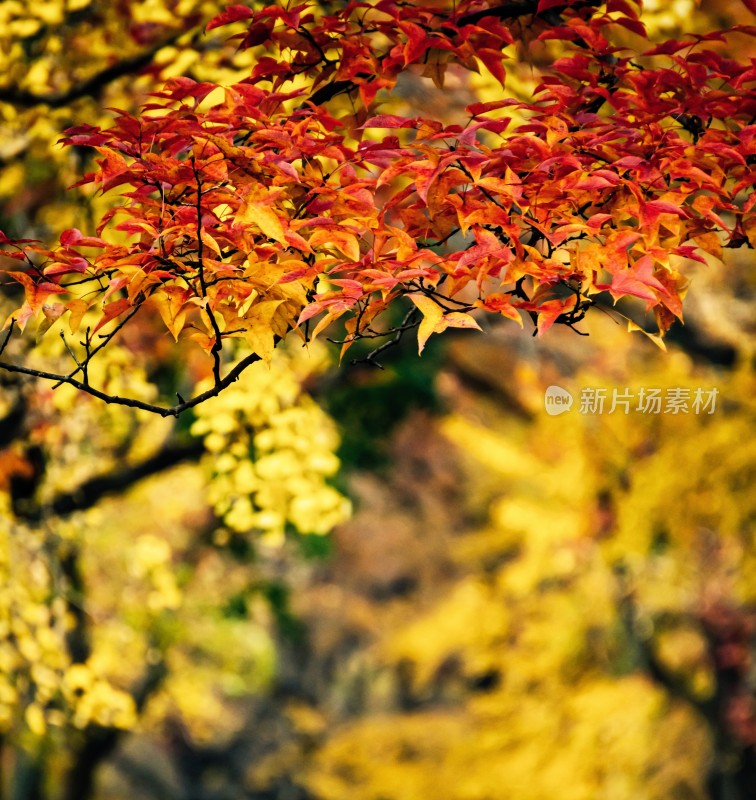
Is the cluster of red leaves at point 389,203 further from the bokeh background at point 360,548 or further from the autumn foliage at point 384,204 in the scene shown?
the bokeh background at point 360,548

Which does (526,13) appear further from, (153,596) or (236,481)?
(153,596)

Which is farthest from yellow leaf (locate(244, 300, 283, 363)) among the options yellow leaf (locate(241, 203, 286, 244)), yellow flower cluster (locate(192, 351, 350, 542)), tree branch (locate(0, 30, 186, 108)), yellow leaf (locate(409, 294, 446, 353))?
tree branch (locate(0, 30, 186, 108))

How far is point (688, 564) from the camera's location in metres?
7.14

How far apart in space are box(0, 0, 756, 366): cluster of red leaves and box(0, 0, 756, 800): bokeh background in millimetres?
327

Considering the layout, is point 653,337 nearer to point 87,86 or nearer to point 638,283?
point 638,283

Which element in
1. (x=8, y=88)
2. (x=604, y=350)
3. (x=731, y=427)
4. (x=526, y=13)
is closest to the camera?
(x=526, y=13)

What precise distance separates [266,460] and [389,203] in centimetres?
193

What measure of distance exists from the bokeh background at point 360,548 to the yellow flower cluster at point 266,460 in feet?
0.05

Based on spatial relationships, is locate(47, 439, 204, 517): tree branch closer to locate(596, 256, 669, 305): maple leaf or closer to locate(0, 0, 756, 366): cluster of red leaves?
locate(0, 0, 756, 366): cluster of red leaves

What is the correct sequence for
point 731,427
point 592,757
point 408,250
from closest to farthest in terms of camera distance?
1. point 408,250
2. point 731,427
3. point 592,757

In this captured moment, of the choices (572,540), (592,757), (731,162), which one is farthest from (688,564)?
(731,162)

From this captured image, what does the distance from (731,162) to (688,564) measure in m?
5.96

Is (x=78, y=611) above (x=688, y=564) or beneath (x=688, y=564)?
above

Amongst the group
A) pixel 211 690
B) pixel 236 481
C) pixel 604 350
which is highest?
pixel 236 481
